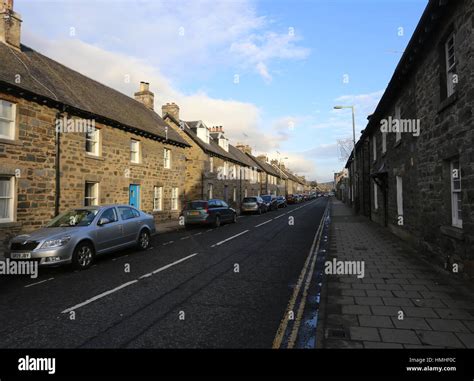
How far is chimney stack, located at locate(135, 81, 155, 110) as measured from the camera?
985 inches

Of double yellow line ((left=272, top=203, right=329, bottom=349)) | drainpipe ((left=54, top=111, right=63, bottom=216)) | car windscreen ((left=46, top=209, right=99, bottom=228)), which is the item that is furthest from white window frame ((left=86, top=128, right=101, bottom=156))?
double yellow line ((left=272, top=203, right=329, bottom=349))

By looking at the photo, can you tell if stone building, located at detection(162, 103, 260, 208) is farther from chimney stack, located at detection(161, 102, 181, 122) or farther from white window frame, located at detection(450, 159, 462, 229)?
white window frame, located at detection(450, 159, 462, 229)

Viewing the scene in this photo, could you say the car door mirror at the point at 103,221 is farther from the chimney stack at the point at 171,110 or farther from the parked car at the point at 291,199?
the parked car at the point at 291,199

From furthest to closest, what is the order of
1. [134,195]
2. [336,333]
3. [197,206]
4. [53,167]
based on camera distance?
[134,195]
[197,206]
[53,167]
[336,333]

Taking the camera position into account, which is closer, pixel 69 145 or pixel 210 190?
pixel 69 145

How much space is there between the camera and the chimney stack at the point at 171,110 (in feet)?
90.9

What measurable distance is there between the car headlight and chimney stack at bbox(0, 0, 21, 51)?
1117 centimetres

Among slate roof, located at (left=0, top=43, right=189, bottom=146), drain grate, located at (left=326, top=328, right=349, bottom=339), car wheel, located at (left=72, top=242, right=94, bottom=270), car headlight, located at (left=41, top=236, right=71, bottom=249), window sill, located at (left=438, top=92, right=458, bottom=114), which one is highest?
slate roof, located at (left=0, top=43, right=189, bottom=146)

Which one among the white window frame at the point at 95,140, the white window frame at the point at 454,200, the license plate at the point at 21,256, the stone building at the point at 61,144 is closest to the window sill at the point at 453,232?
the white window frame at the point at 454,200

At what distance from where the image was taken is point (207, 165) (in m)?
28.6

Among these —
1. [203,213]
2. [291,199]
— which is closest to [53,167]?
[203,213]

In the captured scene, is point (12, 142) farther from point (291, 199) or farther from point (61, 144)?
point (291, 199)

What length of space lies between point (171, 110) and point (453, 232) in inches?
980
